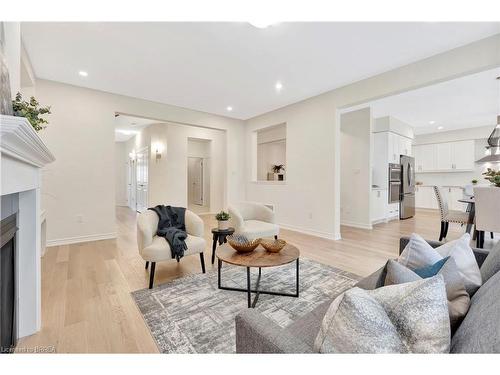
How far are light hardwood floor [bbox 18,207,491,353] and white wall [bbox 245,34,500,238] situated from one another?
52 cm

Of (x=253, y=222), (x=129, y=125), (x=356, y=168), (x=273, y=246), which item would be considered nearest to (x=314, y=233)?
(x=253, y=222)

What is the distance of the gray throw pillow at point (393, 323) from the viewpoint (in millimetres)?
581

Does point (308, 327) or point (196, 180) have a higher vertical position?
point (196, 180)

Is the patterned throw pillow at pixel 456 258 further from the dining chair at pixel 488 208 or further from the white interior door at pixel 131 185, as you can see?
the white interior door at pixel 131 185

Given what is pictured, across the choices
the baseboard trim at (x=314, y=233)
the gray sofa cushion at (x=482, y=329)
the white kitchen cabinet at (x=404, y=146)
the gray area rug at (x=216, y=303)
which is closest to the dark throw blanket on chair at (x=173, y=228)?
the gray area rug at (x=216, y=303)

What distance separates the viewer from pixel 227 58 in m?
2.98

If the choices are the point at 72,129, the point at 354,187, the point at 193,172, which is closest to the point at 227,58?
the point at 72,129

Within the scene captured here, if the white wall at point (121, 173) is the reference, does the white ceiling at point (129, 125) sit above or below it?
above

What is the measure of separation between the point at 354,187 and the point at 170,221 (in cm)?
418

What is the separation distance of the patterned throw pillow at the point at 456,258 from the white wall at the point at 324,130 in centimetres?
259

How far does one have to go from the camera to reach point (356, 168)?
5281 millimetres

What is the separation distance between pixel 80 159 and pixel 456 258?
15.6ft

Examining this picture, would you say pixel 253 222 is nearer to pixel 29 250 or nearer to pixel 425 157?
pixel 29 250
